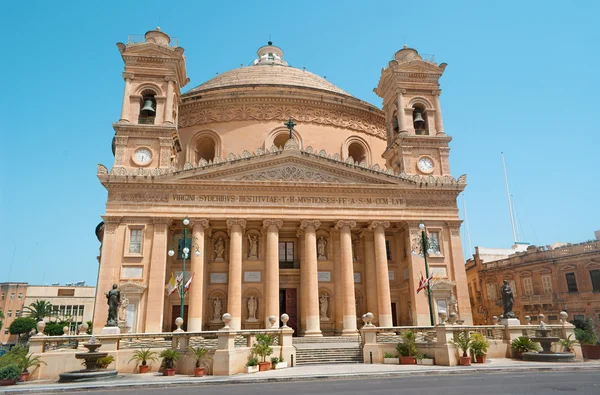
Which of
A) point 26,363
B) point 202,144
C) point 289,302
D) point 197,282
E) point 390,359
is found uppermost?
point 202,144

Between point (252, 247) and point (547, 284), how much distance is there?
27.0 m

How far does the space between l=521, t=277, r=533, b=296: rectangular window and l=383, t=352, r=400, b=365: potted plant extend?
2591 cm

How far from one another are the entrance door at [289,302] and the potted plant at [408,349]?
465 inches

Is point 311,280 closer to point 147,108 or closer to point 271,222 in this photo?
point 271,222

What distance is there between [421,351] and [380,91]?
82.1ft

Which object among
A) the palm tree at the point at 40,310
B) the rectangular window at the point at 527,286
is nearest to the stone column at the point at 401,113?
the rectangular window at the point at 527,286

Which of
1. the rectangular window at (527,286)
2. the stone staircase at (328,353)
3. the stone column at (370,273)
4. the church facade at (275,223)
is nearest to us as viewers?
the stone staircase at (328,353)

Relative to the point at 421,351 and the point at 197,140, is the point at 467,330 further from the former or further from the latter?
the point at 197,140

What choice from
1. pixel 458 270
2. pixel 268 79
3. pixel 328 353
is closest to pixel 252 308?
pixel 328 353

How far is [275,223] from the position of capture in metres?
30.5

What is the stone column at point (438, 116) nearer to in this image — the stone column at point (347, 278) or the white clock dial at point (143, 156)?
the stone column at point (347, 278)

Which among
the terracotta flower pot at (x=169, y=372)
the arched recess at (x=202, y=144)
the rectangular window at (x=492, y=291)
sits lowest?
the terracotta flower pot at (x=169, y=372)

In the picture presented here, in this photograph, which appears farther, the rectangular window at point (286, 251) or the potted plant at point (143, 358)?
the rectangular window at point (286, 251)

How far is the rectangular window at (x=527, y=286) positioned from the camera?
41.9 m
